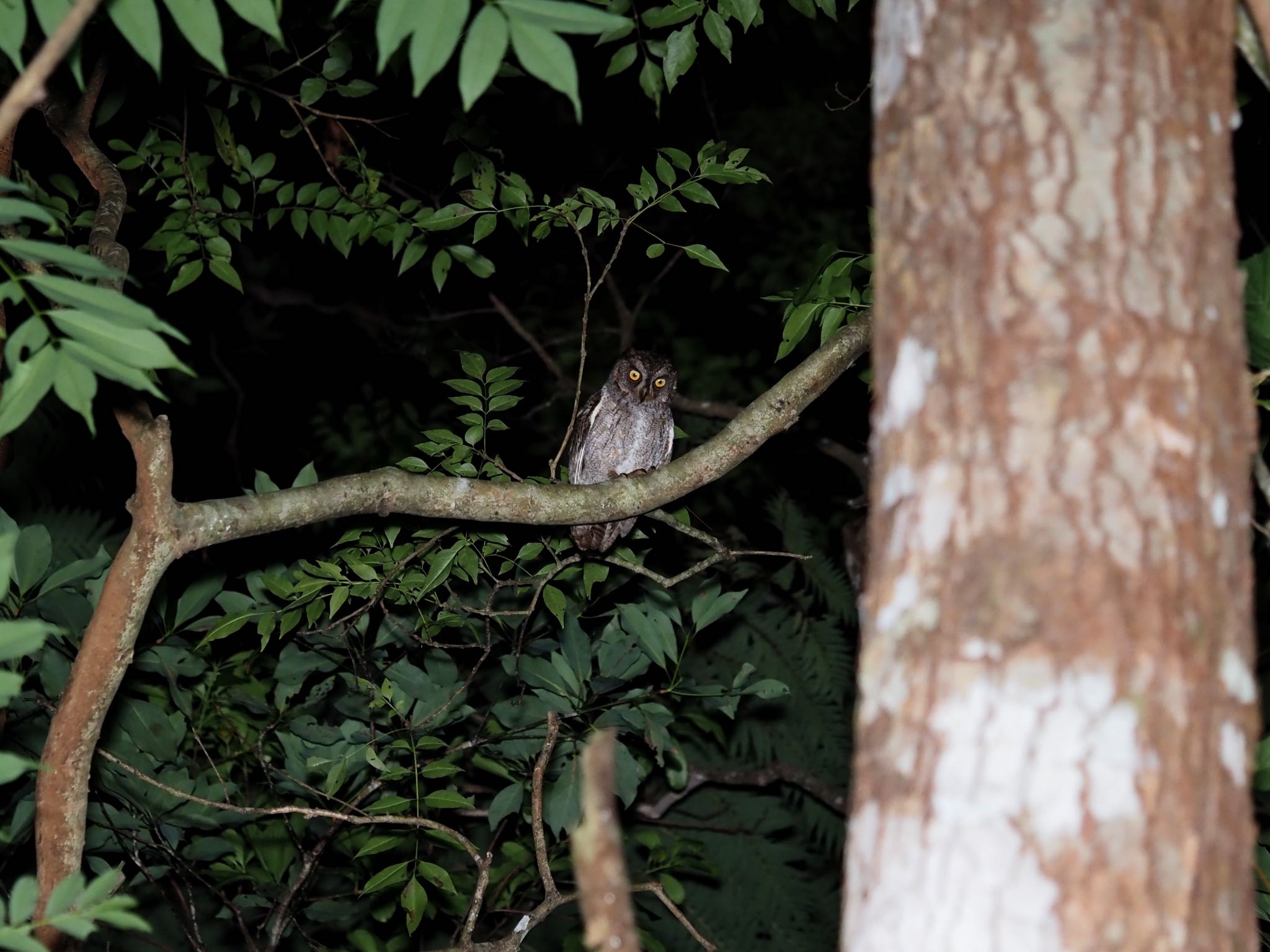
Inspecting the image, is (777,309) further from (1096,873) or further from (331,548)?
(1096,873)

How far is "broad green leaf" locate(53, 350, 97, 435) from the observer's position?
1.20m

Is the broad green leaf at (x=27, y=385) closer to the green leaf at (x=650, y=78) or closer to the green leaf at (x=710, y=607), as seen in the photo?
the green leaf at (x=650, y=78)

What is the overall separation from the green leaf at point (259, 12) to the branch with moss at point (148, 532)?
2.39ft

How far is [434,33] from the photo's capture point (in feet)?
3.76

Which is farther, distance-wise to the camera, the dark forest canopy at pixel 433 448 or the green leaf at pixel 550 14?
the dark forest canopy at pixel 433 448

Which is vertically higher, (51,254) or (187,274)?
(187,274)

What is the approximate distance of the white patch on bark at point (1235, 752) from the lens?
0.93 m

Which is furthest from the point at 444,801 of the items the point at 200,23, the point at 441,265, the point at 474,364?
the point at 200,23

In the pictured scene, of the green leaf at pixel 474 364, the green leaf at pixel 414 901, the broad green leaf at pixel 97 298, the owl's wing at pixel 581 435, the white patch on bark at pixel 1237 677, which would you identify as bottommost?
the green leaf at pixel 414 901

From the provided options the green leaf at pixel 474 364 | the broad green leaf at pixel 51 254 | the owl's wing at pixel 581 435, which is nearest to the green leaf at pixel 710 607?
the green leaf at pixel 474 364

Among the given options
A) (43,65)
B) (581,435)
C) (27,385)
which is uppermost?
(581,435)

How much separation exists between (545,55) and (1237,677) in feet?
2.97

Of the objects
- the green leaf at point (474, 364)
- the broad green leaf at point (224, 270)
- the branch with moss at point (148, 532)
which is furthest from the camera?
the broad green leaf at point (224, 270)

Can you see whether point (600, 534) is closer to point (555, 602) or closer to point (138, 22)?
point (555, 602)
